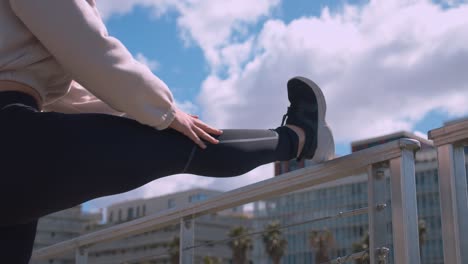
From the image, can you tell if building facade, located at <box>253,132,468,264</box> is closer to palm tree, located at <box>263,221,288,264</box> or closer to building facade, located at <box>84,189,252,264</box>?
palm tree, located at <box>263,221,288,264</box>

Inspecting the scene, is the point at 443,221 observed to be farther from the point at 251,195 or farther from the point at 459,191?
the point at 251,195

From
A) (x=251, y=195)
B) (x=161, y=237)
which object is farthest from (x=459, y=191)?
(x=161, y=237)

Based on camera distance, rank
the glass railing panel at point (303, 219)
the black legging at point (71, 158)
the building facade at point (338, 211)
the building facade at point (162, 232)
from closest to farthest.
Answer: the black legging at point (71, 158) → the building facade at point (338, 211) → the glass railing panel at point (303, 219) → the building facade at point (162, 232)

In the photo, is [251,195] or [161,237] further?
[161,237]

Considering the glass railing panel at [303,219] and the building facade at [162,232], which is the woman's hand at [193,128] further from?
the building facade at [162,232]

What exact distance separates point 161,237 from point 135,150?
213 ft

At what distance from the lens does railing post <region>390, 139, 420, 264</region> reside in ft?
5.06

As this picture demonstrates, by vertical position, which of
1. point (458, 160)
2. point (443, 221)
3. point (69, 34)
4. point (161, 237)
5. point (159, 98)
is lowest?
point (443, 221)

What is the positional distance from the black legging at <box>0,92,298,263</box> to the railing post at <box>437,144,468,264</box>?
0.47 metres

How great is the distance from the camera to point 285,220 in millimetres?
67000

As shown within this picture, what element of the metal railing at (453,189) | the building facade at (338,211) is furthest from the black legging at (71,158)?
the building facade at (338,211)

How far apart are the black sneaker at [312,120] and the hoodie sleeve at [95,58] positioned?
438 millimetres

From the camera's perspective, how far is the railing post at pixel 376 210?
1.66m

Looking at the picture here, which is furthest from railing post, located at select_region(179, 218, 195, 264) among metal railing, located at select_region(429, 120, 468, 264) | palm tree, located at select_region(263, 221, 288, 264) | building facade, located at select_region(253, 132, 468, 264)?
building facade, located at select_region(253, 132, 468, 264)
